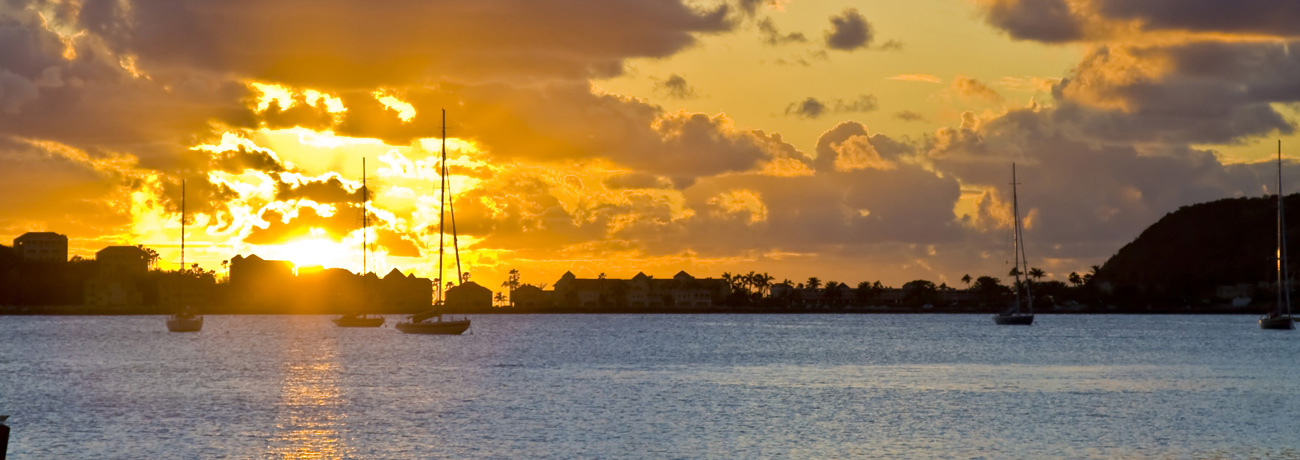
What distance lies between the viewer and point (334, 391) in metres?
64.2

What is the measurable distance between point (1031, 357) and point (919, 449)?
62471 millimetres

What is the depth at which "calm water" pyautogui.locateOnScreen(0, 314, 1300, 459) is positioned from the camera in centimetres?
4172

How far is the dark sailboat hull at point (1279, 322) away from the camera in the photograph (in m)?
146

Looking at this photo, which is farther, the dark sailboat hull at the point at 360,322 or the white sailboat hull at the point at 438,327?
the dark sailboat hull at the point at 360,322

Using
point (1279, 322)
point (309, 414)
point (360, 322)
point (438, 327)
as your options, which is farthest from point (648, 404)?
point (1279, 322)

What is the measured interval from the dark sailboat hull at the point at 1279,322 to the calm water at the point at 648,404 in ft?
158

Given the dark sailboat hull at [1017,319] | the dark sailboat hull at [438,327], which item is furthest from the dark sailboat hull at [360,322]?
the dark sailboat hull at [1017,319]

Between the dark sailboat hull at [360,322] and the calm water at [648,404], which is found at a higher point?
the dark sailboat hull at [360,322]

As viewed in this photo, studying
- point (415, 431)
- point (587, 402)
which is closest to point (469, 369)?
point (587, 402)

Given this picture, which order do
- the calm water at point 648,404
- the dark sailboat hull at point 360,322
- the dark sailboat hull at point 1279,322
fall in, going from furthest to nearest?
the dark sailboat hull at point 360,322 < the dark sailboat hull at point 1279,322 < the calm water at point 648,404

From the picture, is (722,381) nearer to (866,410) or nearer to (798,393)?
(798,393)

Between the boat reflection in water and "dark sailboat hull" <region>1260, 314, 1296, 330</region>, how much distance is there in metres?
105

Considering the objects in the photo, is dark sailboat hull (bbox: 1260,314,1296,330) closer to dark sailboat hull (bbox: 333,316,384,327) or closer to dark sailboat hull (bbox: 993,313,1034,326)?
dark sailboat hull (bbox: 993,313,1034,326)

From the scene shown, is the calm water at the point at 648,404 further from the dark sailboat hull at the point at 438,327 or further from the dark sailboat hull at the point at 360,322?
the dark sailboat hull at the point at 360,322
